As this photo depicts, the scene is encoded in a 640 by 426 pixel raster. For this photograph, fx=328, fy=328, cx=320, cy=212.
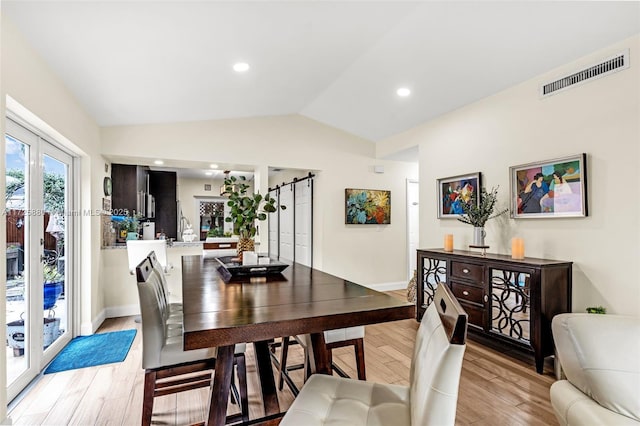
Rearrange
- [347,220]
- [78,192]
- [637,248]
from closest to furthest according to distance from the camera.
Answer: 1. [637,248]
2. [78,192]
3. [347,220]

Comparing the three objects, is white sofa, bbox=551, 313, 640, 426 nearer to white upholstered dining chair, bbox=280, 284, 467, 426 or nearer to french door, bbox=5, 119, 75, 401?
white upholstered dining chair, bbox=280, 284, 467, 426

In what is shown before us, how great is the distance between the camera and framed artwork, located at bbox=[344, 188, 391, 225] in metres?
5.33

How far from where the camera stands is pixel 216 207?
28.1 ft

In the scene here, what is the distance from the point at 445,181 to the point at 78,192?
13.8 ft

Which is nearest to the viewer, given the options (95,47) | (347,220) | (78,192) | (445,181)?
(95,47)

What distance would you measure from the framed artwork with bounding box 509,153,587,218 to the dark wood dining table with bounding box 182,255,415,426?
2.26 m

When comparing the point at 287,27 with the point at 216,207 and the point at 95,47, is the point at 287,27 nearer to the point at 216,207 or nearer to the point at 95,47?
the point at 95,47

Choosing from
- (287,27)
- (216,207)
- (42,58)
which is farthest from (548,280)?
(216,207)

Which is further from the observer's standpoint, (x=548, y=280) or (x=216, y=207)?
(x=216, y=207)

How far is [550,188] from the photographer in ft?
9.75

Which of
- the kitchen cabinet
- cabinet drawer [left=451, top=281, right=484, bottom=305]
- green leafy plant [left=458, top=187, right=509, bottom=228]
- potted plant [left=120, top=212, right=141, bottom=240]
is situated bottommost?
cabinet drawer [left=451, top=281, right=484, bottom=305]

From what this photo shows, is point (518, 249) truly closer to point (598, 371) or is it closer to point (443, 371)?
point (598, 371)

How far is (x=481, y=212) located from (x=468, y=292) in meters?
0.84

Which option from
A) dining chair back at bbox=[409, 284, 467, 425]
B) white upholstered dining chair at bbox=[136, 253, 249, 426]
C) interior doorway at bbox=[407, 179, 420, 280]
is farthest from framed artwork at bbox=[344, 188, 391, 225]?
dining chair back at bbox=[409, 284, 467, 425]
